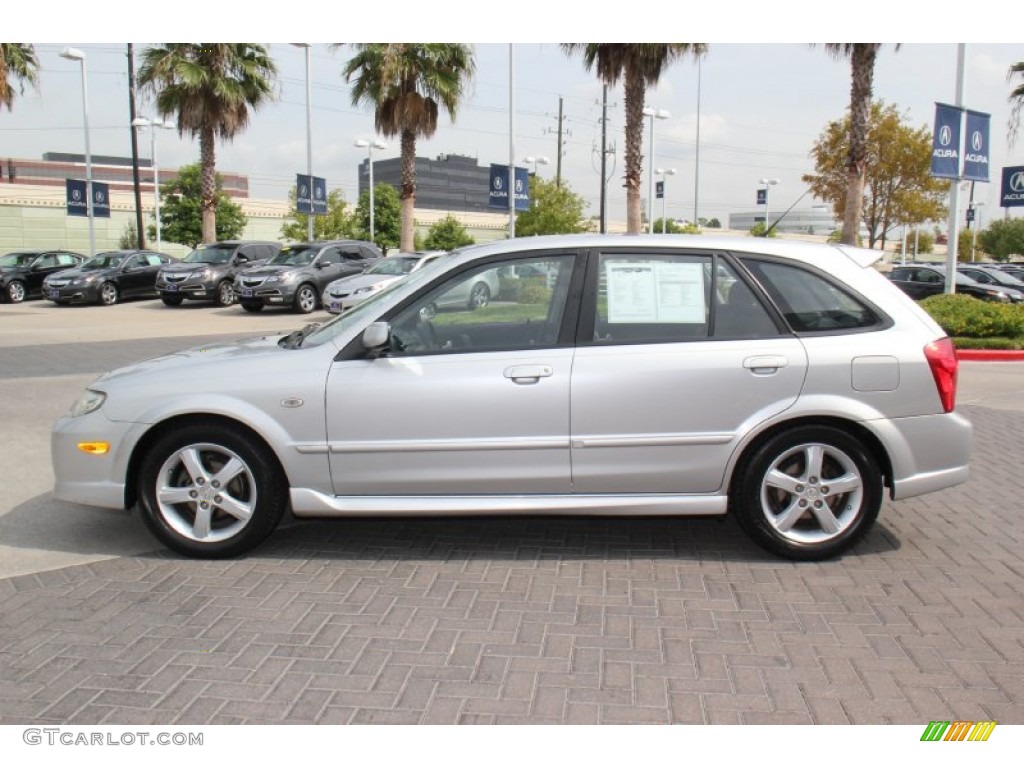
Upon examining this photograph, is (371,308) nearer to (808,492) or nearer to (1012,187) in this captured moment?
(808,492)

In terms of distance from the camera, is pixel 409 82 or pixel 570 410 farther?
pixel 409 82

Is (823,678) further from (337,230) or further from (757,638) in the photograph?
(337,230)


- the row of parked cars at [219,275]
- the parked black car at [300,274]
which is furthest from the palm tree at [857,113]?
the parked black car at [300,274]

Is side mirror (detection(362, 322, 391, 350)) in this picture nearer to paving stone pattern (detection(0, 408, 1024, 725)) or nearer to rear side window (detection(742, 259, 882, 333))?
paving stone pattern (detection(0, 408, 1024, 725))

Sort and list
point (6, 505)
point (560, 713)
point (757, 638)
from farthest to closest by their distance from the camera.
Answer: point (6, 505) < point (757, 638) < point (560, 713)

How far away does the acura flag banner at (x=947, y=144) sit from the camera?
51.8ft

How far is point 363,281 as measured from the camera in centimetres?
1984

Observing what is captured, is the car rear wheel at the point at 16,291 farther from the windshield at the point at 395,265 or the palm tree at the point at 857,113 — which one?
the palm tree at the point at 857,113

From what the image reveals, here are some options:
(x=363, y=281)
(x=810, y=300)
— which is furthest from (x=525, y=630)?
(x=363, y=281)

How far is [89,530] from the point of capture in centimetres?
508

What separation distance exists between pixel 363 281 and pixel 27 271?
1371cm

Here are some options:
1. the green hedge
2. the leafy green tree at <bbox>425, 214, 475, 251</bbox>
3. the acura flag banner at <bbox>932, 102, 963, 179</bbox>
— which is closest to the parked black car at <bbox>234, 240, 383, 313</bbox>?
the acura flag banner at <bbox>932, 102, 963, 179</bbox>

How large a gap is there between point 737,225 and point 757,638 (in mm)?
108656

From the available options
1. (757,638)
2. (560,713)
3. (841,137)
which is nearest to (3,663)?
(560,713)
